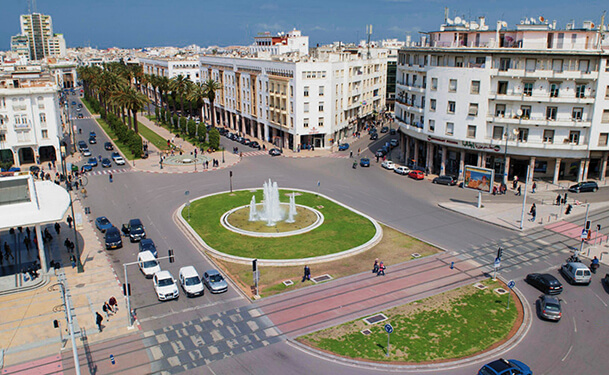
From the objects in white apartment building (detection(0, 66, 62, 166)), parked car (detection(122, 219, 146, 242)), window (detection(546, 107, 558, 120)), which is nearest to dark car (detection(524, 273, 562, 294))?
window (detection(546, 107, 558, 120))

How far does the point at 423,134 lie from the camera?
77875mm

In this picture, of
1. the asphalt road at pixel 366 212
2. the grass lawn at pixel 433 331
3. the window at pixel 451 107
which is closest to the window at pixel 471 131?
the window at pixel 451 107

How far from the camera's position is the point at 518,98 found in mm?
67375

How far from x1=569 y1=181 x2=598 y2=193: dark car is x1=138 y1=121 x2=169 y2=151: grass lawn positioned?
72.9m

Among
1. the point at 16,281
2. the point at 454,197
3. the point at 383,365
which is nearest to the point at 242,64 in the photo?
the point at 454,197

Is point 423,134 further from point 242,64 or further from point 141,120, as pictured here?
point 141,120

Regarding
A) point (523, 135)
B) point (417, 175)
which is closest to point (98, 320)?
point (417, 175)

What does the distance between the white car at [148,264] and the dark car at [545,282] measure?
31901 millimetres

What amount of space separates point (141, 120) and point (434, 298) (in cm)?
12004

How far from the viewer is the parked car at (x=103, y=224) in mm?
53469

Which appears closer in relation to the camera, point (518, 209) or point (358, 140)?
→ point (518, 209)

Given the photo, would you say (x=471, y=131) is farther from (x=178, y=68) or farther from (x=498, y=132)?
(x=178, y=68)

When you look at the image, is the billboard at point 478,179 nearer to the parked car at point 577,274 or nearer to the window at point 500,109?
the window at point 500,109

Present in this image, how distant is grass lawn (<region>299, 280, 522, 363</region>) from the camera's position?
105ft
